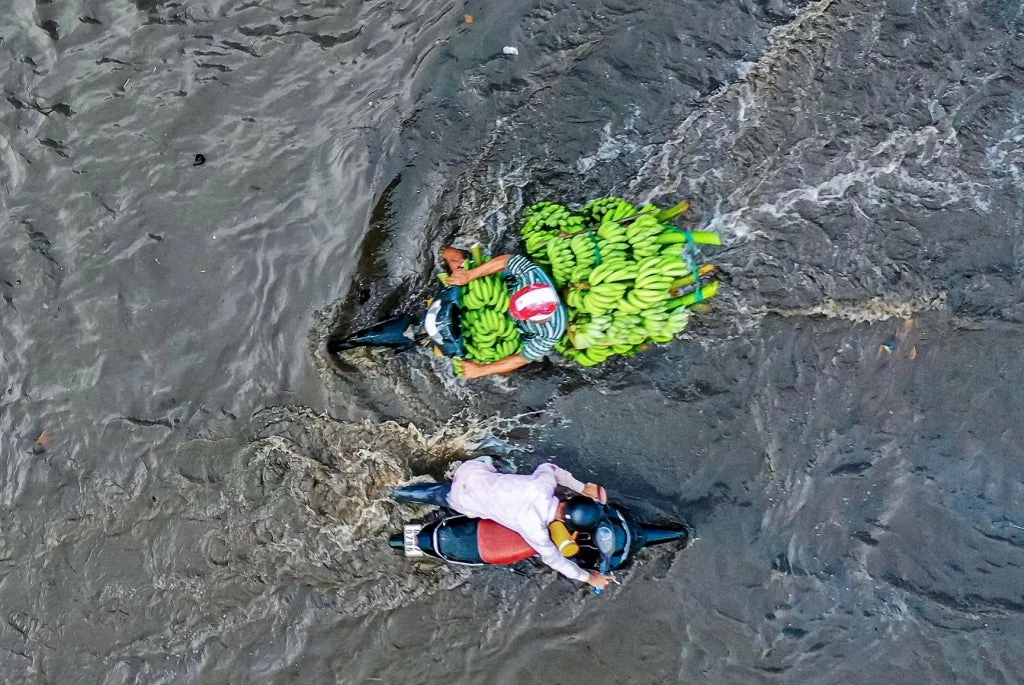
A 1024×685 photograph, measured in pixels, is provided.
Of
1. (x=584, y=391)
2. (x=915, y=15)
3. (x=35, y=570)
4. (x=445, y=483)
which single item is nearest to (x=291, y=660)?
(x=445, y=483)

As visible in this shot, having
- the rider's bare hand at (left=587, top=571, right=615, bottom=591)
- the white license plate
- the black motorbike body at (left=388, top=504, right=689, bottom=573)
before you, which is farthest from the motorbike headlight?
the white license plate

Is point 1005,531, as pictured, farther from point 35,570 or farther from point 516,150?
point 35,570

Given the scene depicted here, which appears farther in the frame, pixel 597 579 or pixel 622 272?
pixel 597 579

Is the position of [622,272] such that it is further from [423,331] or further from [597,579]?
[597,579]

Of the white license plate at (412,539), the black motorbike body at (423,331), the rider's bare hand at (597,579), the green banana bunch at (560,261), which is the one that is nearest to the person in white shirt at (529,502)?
the rider's bare hand at (597,579)

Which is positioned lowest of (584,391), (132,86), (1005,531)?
(1005,531)

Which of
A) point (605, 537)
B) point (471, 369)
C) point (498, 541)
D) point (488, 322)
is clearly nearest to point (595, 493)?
point (605, 537)

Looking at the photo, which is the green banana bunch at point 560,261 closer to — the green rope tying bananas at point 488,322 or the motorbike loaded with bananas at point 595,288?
the motorbike loaded with bananas at point 595,288
